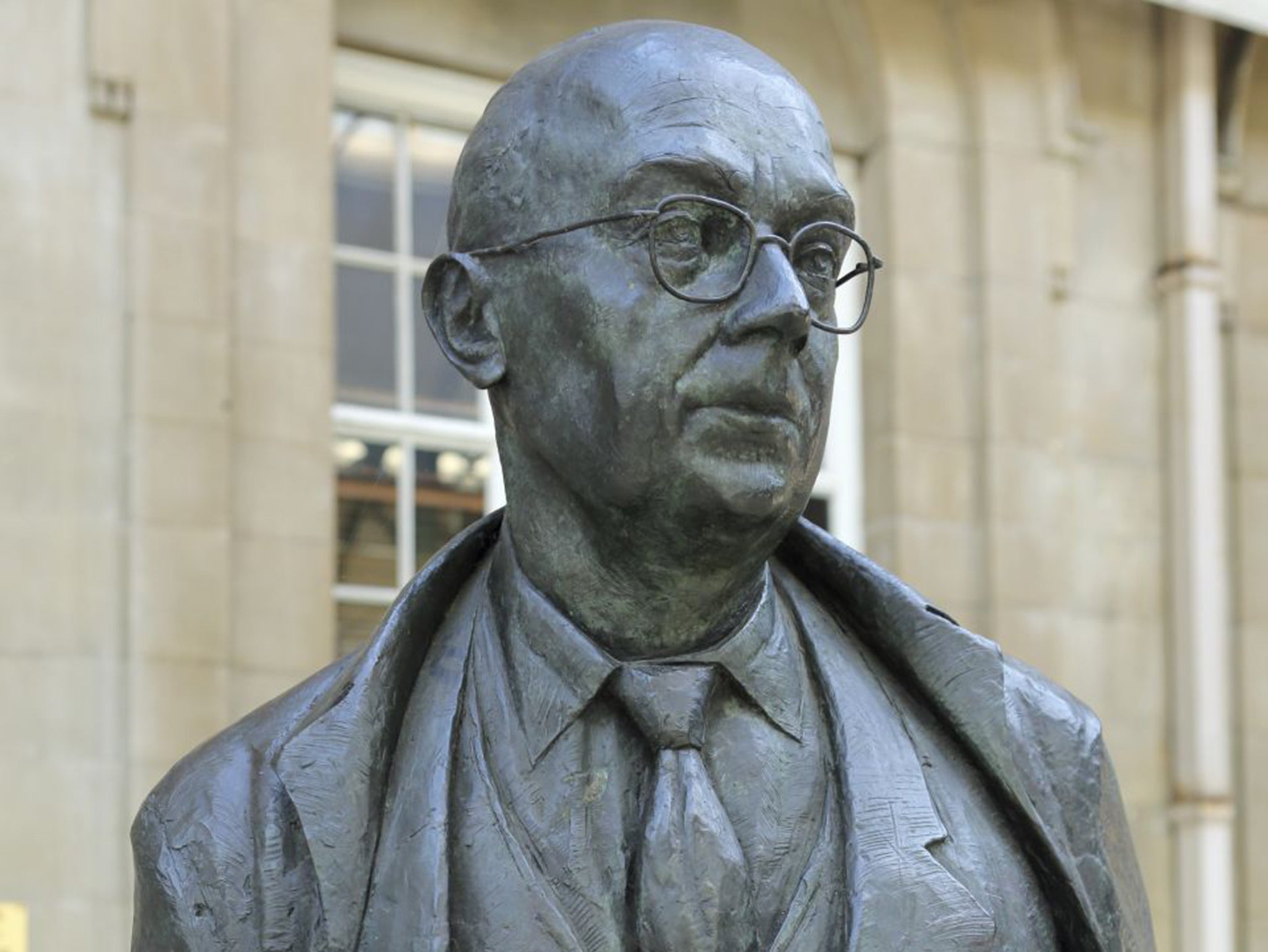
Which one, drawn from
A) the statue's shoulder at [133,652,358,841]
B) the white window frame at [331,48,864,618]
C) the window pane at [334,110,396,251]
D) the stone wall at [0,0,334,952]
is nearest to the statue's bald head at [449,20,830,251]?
the statue's shoulder at [133,652,358,841]

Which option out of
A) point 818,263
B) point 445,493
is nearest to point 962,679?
point 818,263

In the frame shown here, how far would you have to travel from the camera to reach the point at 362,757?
2.54m

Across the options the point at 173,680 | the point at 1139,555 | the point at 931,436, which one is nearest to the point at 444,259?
the point at 173,680

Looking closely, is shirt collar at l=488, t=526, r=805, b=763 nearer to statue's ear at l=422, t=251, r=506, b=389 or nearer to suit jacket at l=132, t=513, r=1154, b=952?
suit jacket at l=132, t=513, r=1154, b=952

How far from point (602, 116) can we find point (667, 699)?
67cm

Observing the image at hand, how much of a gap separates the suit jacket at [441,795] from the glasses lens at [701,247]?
1.60ft

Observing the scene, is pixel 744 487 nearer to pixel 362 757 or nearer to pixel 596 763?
pixel 596 763

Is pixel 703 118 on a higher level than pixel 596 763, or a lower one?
higher

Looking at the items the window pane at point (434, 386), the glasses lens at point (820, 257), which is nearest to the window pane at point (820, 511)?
the window pane at point (434, 386)

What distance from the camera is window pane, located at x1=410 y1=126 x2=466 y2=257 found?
9875 millimetres

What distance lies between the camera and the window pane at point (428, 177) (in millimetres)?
9875

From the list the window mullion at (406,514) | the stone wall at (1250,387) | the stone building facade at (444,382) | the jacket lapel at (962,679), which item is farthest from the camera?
the stone wall at (1250,387)

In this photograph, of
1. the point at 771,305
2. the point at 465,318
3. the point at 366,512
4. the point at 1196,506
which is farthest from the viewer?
the point at 1196,506

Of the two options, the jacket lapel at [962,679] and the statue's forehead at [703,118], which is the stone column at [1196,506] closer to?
the jacket lapel at [962,679]
